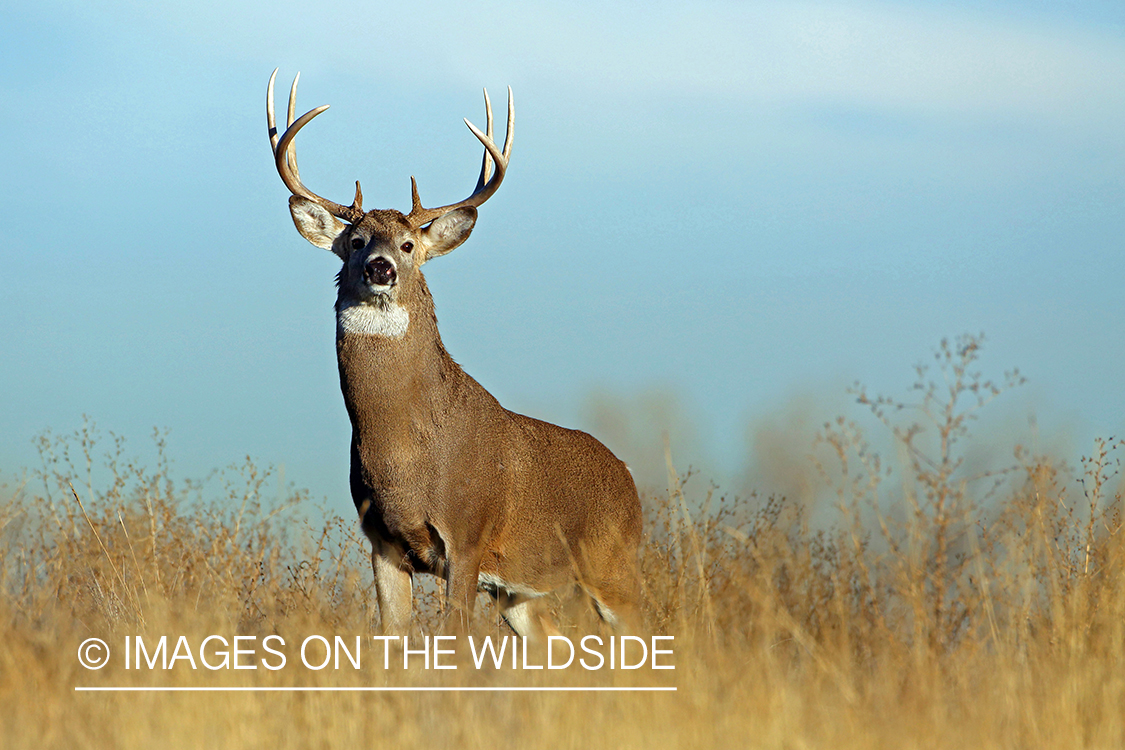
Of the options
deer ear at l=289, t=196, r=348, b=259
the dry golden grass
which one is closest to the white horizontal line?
the dry golden grass

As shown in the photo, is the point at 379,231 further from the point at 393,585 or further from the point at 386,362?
the point at 393,585

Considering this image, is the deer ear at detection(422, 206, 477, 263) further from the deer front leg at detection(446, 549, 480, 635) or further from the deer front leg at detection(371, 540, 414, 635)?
the deer front leg at detection(446, 549, 480, 635)

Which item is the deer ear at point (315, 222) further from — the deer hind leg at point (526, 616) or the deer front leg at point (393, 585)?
the deer hind leg at point (526, 616)

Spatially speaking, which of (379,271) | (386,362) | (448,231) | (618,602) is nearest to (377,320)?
(386,362)

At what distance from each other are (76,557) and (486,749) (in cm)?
515

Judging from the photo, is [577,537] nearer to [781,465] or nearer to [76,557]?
[781,465]

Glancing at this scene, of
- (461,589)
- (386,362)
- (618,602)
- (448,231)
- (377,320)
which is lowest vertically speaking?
(461,589)

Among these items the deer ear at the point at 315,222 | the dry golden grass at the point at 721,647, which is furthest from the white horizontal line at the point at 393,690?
the deer ear at the point at 315,222

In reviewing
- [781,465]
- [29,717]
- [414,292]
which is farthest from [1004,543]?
[29,717]

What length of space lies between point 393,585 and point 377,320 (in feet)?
5.28

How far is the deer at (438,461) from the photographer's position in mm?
7406

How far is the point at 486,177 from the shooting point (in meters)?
8.90

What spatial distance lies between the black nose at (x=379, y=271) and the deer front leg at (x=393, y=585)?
1569 mm

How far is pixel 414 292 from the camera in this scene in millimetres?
7820
